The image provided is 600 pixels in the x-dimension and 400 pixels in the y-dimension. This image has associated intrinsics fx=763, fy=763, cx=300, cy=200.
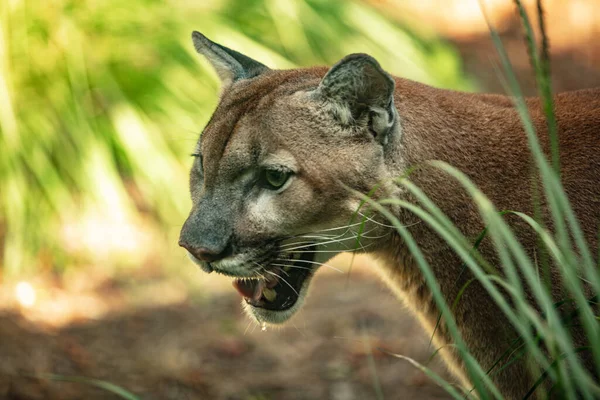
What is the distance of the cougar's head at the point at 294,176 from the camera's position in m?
2.84

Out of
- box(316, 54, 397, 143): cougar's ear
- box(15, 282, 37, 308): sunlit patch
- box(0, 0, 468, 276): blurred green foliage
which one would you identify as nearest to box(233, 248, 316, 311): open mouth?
box(316, 54, 397, 143): cougar's ear

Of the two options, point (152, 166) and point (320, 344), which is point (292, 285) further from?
point (152, 166)

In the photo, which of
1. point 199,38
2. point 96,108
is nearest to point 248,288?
point 199,38

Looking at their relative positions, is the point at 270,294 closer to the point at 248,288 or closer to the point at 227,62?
the point at 248,288

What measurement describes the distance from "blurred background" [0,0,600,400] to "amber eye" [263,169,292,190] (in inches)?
100

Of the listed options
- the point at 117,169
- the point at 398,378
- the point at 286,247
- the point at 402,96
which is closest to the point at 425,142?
the point at 402,96

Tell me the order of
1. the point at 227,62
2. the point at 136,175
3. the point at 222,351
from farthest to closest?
the point at 136,175, the point at 222,351, the point at 227,62

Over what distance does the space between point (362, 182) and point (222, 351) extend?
2.82 metres

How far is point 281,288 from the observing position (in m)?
3.12

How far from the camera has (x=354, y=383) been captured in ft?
15.6

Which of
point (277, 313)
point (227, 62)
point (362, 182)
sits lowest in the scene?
point (277, 313)

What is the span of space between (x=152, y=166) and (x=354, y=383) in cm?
278

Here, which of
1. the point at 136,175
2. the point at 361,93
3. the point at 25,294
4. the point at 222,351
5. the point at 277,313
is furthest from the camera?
the point at 136,175

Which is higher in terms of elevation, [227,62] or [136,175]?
[136,175]
